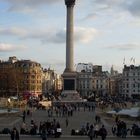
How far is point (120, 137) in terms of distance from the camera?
42125mm

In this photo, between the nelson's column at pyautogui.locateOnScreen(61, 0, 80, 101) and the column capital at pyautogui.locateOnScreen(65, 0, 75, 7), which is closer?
the nelson's column at pyautogui.locateOnScreen(61, 0, 80, 101)

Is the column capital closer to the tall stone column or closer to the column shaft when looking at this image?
the tall stone column

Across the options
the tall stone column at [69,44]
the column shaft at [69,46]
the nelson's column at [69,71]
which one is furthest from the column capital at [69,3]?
the column shaft at [69,46]

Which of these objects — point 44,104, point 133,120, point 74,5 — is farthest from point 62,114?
point 74,5

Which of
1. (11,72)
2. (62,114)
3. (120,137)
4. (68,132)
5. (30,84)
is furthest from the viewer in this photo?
(30,84)

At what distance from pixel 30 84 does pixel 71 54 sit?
91696mm

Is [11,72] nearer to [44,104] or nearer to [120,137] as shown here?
[44,104]

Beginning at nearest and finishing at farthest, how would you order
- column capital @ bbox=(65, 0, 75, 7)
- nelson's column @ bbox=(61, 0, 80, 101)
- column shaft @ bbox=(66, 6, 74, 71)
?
nelson's column @ bbox=(61, 0, 80, 101) < column shaft @ bbox=(66, 6, 74, 71) < column capital @ bbox=(65, 0, 75, 7)

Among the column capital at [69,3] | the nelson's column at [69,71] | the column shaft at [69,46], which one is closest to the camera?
the nelson's column at [69,71]

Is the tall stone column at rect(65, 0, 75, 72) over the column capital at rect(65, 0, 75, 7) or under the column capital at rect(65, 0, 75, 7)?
under

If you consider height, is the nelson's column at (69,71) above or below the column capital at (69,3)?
below

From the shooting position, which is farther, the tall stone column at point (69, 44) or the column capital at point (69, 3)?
the column capital at point (69, 3)

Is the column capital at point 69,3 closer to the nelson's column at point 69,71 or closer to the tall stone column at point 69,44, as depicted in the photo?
the tall stone column at point 69,44

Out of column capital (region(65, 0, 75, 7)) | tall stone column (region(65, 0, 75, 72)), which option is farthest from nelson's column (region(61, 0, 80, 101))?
column capital (region(65, 0, 75, 7))
